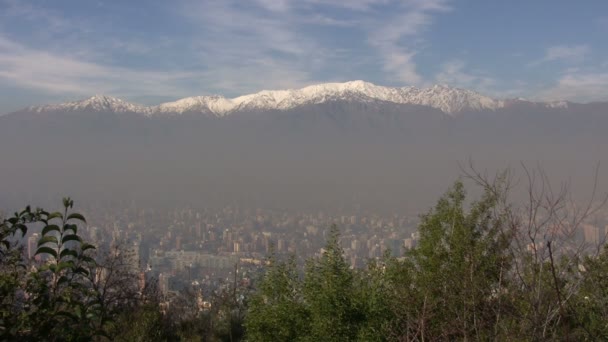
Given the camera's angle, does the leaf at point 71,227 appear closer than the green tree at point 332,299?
Yes

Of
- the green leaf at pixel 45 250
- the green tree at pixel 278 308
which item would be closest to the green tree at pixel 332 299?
the green tree at pixel 278 308

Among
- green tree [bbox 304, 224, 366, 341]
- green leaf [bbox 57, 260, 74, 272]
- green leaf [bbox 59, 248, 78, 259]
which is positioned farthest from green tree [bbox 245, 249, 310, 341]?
green leaf [bbox 57, 260, 74, 272]

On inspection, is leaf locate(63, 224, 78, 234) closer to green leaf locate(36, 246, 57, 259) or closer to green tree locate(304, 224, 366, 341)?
green leaf locate(36, 246, 57, 259)

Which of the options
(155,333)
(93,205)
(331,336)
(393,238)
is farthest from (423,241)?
(93,205)

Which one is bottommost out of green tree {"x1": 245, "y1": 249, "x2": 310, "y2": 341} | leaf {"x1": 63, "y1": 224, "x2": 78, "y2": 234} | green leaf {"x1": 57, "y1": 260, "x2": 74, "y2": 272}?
green tree {"x1": 245, "y1": 249, "x2": 310, "y2": 341}

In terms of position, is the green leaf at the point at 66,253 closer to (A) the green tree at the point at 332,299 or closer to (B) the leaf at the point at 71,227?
(B) the leaf at the point at 71,227

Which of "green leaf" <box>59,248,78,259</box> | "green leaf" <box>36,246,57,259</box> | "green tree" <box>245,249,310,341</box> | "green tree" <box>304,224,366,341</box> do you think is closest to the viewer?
"green leaf" <box>36,246,57,259</box>

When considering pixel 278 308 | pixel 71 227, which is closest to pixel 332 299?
pixel 278 308

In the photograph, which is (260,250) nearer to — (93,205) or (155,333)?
(93,205)

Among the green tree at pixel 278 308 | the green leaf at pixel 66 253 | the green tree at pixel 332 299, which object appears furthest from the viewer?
the green tree at pixel 278 308

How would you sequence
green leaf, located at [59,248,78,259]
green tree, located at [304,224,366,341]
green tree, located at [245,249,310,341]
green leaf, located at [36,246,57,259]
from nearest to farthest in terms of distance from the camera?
green leaf, located at [36,246,57,259]
green leaf, located at [59,248,78,259]
green tree, located at [304,224,366,341]
green tree, located at [245,249,310,341]

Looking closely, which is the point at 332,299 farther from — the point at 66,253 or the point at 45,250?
the point at 45,250
